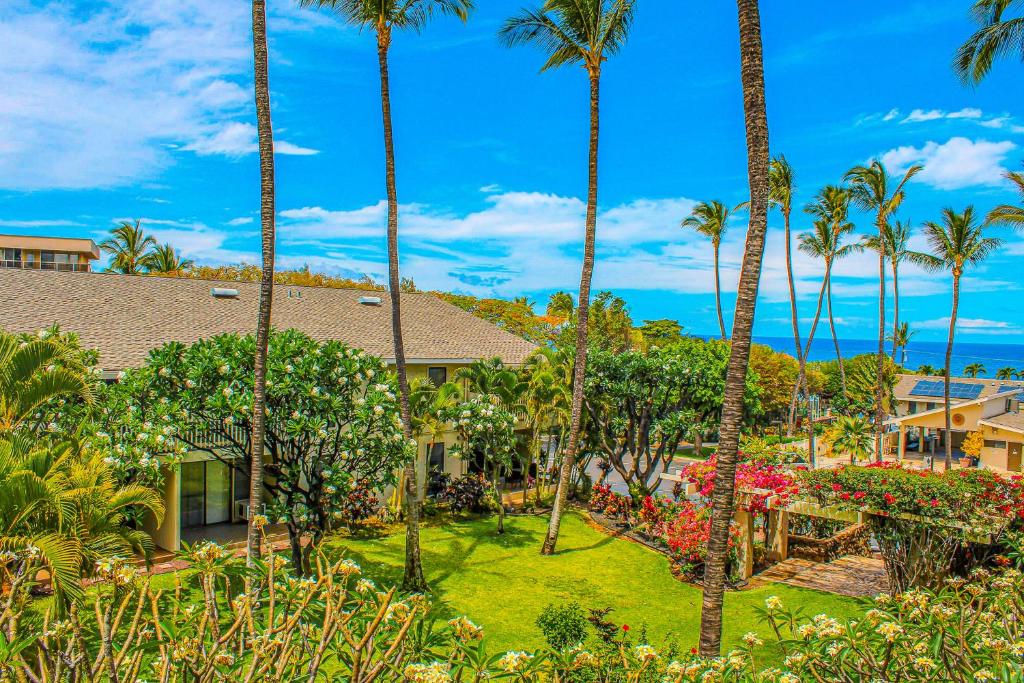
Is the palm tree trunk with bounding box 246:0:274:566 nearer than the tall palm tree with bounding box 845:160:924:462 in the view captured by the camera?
Yes

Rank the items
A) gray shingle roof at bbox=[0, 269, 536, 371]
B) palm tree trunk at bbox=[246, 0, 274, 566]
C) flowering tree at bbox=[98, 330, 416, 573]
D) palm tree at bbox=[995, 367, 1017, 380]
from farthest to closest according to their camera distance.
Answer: palm tree at bbox=[995, 367, 1017, 380] → gray shingle roof at bbox=[0, 269, 536, 371] → flowering tree at bbox=[98, 330, 416, 573] → palm tree trunk at bbox=[246, 0, 274, 566]

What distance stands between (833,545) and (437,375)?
14313 mm

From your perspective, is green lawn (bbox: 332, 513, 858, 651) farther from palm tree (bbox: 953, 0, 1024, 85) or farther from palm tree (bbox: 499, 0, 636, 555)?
palm tree (bbox: 953, 0, 1024, 85)

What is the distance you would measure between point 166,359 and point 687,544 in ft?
42.5

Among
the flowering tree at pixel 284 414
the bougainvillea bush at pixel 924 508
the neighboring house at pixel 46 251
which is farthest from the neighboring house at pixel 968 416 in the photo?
the neighboring house at pixel 46 251

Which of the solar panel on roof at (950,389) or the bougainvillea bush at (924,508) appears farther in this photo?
the solar panel on roof at (950,389)

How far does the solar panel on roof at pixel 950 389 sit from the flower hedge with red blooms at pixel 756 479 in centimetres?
3300

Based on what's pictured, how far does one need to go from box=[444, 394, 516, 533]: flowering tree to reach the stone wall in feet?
29.2

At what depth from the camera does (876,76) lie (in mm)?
19141

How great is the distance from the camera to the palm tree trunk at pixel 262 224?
38.3 feet

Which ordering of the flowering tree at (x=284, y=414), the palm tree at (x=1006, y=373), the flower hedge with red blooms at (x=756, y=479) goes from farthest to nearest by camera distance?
the palm tree at (x=1006, y=373) → the flower hedge with red blooms at (x=756, y=479) → the flowering tree at (x=284, y=414)

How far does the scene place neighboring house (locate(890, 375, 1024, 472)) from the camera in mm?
33031

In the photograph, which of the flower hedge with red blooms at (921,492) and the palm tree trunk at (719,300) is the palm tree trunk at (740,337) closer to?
the flower hedge with red blooms at (921,492)

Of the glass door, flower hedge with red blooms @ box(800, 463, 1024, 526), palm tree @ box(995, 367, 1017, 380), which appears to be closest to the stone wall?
flower hedge with red blooms @ box(800, 463, 1024, 526)
